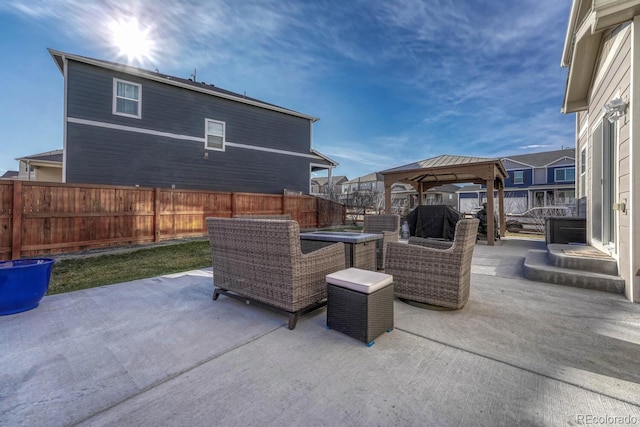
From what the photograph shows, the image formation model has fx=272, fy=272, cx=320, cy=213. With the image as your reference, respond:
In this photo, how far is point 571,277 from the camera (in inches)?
148

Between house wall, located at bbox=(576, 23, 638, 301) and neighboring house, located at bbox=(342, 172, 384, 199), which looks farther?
neighboring house, located at bbox=(342, 172, 384, 199)

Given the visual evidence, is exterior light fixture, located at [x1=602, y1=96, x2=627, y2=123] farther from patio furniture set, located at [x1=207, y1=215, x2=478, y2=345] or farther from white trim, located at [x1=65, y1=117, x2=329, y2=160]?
white trim, located at [x1=65, y1=117, x2=329, y2=160]

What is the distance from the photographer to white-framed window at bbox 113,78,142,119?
947cm

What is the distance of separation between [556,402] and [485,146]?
91.9 ft

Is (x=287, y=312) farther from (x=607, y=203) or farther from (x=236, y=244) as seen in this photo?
(x=607, y=203)

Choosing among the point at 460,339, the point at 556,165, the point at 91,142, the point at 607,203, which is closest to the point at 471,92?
the point at 607,203

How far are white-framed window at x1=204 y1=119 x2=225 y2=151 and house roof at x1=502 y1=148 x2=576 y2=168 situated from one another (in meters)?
27.4

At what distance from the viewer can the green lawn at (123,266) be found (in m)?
4.15

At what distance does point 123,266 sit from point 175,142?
6910 mm

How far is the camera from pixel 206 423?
135 cm

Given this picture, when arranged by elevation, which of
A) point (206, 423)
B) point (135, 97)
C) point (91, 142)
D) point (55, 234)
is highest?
point (135, 97)

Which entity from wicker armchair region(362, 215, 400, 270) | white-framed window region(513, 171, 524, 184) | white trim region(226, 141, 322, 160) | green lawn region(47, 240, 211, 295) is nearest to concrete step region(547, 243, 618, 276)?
wicker armchair region(362, 215, 400, 270)

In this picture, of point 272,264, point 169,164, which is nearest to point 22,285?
point 272,264

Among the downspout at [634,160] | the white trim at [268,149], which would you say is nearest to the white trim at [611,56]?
the downspout at [634,160]
